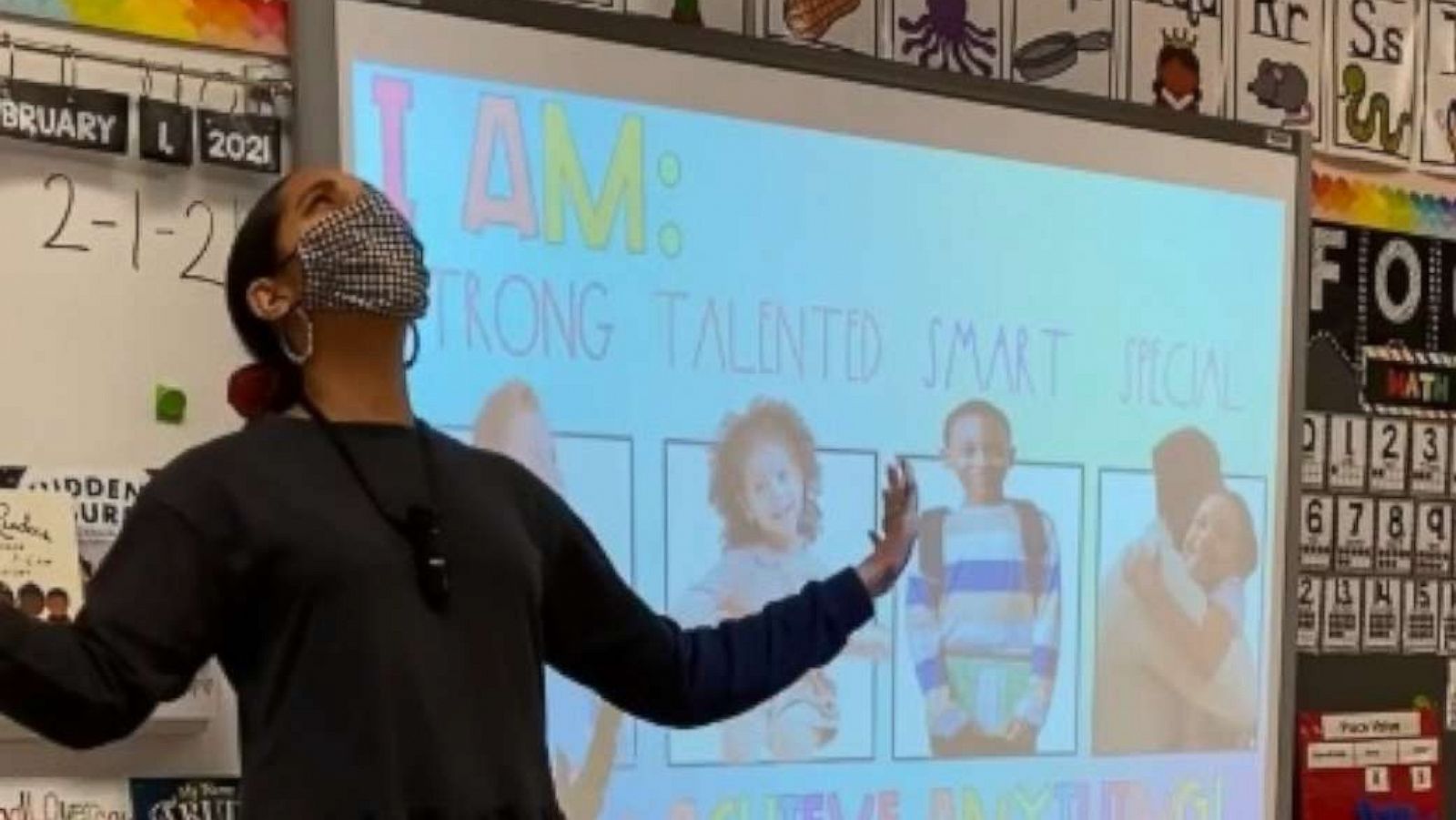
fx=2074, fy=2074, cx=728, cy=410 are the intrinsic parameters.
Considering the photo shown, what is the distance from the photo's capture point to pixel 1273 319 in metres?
2.15

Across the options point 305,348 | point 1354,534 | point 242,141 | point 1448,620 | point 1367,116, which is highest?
point 1367,116

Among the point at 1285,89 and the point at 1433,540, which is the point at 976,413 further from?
the point at 1433,540

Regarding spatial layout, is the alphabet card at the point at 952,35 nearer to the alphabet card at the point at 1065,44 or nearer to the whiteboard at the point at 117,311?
the alphabet card at the point at 1065,44

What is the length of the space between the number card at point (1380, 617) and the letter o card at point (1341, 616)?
1cm

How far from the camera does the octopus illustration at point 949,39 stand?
1964 millimetres

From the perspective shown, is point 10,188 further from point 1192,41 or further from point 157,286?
point 1192,41

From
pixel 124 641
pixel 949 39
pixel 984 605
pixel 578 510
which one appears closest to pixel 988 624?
pixel 984 605

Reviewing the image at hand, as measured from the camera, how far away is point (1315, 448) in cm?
228

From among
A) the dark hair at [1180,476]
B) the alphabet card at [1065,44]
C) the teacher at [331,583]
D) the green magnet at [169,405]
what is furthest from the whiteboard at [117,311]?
the dark hair at [1180,476]

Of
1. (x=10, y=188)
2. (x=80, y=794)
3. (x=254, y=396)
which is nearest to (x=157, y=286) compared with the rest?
(x=10, y=188)

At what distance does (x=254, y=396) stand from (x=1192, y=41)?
1248 mm

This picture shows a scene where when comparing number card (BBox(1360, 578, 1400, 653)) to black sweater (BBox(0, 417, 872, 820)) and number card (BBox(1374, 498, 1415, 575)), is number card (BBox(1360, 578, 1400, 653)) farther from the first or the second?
black sweater (BBox(0, 417, 872, 820))

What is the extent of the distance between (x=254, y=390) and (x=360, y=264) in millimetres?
214

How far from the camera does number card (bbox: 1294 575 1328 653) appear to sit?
88.8 inches
